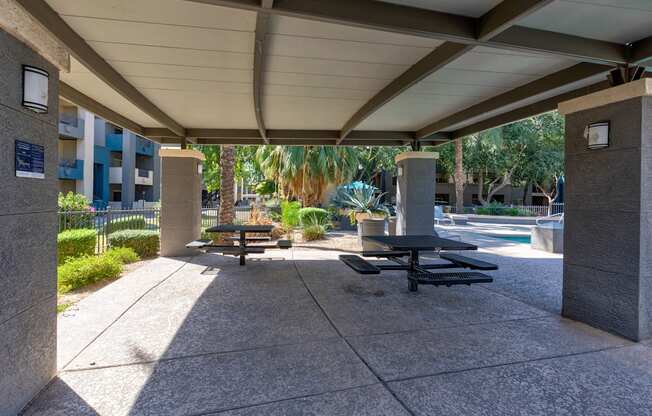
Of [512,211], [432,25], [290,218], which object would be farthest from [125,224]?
[512,211]

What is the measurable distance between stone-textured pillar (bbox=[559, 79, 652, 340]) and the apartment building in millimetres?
24934

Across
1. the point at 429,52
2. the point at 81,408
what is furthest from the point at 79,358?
the point at 429,52

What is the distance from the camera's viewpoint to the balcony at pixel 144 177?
3175cm

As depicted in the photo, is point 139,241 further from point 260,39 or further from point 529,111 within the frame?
point 529,111

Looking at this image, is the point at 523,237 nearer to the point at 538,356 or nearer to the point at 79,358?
the point at 538,356

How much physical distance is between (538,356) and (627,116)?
2.69m

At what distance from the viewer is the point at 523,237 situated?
611 inches

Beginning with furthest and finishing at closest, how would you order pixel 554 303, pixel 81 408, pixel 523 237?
pixel 523 237, pixel 554 303, pixel 81 408

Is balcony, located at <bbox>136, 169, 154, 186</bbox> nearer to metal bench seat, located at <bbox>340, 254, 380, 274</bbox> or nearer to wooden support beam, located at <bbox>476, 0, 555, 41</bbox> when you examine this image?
metal bench seat, located at <bbox>340, 254, 380, 274</bbox>

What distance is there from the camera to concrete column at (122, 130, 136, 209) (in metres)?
28.5

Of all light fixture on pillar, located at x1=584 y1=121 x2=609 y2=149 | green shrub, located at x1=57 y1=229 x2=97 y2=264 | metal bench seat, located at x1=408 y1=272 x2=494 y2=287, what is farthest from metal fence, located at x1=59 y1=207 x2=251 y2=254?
light fixture on pillar, located at x1=584 y1=121 x2=609 y2=149

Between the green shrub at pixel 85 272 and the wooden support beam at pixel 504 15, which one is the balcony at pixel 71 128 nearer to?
the green shrub at pixel 85 272

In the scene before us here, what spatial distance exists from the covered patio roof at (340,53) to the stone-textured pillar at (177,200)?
1.48m

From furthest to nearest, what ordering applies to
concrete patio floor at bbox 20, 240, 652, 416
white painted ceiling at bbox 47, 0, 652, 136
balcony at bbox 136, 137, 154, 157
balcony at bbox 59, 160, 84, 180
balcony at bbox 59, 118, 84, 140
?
balcony at bbox 136, 137, 154, 157 < balcony at bbox 59, 160, 84, 180 < balcony at bbox 59, 118, 84, 140 < white painted ceiling at bbox 47, 0, 652, 136 < concrete patio floor at bbox 20, 240, 652, 416
